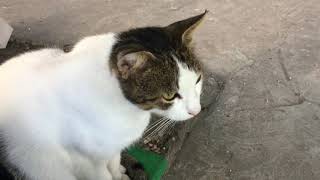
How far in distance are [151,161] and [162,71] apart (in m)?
0.68

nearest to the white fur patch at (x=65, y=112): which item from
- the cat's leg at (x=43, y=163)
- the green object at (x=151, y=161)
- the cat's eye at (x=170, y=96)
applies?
the cat's leg at (x=43, y=163)

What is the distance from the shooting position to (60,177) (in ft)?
6.97

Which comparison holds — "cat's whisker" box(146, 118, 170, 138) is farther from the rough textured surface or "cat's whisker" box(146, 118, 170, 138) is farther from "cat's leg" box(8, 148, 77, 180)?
the rough textured surface

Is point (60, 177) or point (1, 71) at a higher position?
point (1, 71)

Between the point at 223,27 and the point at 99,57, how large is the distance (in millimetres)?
1374

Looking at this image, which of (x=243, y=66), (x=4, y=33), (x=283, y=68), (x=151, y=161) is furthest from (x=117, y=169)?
(x=4, y=33)

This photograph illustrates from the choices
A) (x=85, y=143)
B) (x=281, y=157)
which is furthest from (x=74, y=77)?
(x=281, y=157)

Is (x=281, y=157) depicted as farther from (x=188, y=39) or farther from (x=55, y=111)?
(x=55, y=111)

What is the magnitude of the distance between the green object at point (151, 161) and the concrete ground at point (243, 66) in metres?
0.08

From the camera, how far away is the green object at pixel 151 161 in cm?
237

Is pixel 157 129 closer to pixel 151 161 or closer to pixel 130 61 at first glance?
pixel 151 161

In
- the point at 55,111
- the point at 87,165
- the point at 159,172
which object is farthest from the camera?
the point at 159,172

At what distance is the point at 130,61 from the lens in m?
1.82

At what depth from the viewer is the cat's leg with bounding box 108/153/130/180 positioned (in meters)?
2.31
